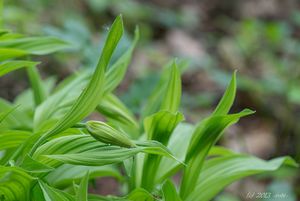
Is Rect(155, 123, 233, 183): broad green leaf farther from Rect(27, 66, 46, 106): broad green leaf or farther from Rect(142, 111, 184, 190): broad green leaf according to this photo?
Rect(27, 66, 46, 106): broad green leaf

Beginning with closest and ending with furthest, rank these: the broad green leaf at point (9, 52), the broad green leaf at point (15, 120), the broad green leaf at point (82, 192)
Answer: the broad green leaf at point (82, 192)
the broad green leaf at point (9, 52)
the broad green leaf at point (15, 120)

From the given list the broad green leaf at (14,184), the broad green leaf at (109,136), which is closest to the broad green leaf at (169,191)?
the broad green leaf at (109,136)

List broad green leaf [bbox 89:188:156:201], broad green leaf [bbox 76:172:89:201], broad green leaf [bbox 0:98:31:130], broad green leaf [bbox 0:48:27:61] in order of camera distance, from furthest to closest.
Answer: broad green leaf [bbox 0:98:31:130]
broad green leaf [bbox 0:48:27:61]
broad green leaf [bbox 89:188:156:201]
broad green leaf [bbox 76:172:89:201]

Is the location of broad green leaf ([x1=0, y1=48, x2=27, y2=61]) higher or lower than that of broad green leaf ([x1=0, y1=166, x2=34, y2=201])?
higher

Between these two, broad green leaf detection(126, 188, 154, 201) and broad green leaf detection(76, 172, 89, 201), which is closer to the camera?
broad green leaf detection(76, 172, 89, 201)

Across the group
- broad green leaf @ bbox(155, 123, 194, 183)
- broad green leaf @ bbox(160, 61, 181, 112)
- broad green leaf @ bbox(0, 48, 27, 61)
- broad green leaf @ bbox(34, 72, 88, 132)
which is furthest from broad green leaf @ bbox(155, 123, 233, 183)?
broad green leaf @ bbox(0, 48, 27, 61)

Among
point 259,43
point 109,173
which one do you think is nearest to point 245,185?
point 259,43

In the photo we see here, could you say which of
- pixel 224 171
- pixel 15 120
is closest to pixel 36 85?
pixel 15 120

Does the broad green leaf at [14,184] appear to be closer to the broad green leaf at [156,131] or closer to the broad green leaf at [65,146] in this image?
the broad green leaf at [65,146]
